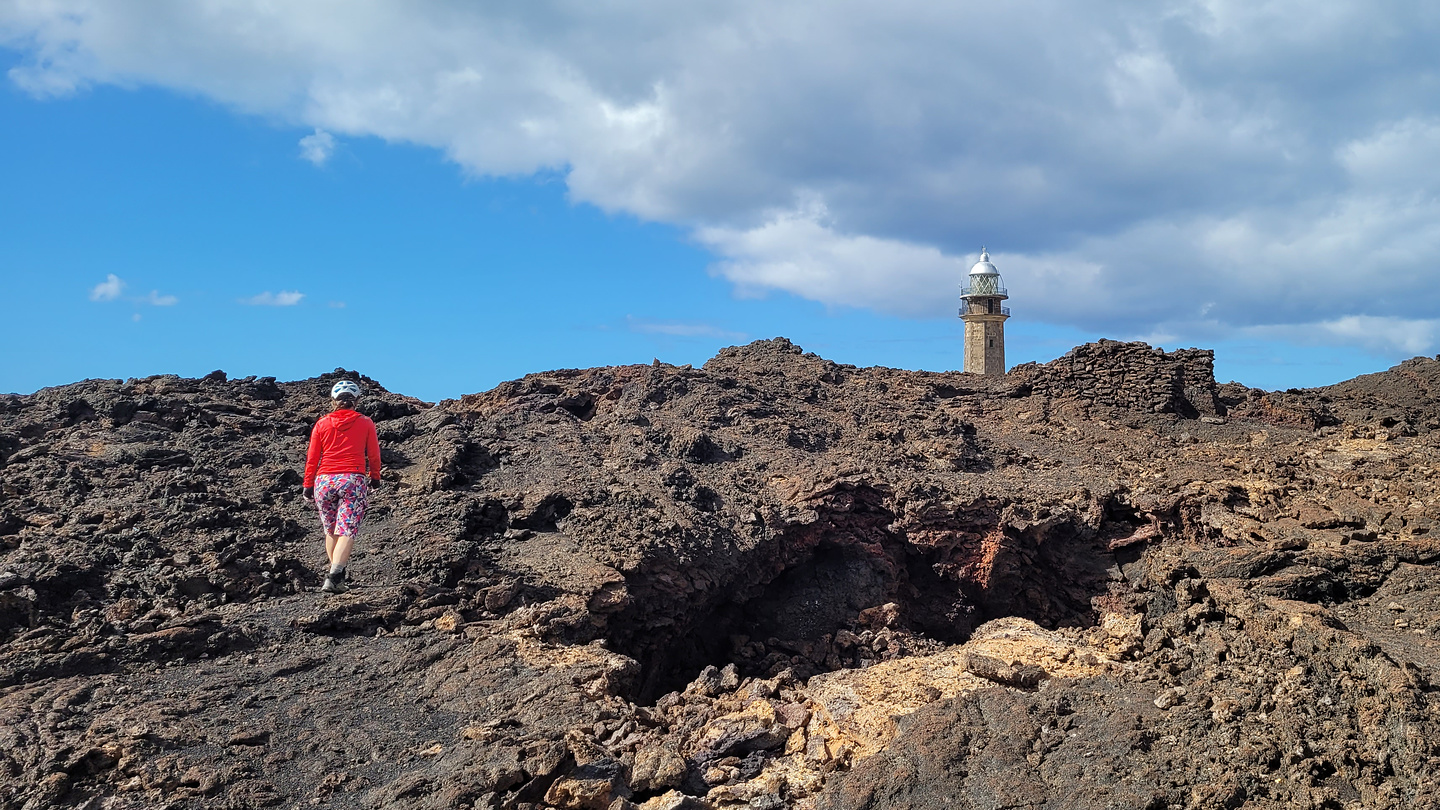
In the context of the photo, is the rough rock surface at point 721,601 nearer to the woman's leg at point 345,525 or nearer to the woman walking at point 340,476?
→ the woman's leg at point 345,525

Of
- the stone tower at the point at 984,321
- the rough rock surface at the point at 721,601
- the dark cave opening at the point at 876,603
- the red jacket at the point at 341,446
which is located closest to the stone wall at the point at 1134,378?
the rough rock surface at the point at 721,601

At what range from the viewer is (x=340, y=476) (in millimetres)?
7141

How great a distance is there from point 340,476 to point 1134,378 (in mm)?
10611

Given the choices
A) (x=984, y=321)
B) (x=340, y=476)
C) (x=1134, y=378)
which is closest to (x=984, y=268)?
(x=984, y=321)

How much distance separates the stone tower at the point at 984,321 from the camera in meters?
29.3

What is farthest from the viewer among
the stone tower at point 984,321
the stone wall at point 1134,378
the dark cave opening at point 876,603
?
the stone tower at point 984,321

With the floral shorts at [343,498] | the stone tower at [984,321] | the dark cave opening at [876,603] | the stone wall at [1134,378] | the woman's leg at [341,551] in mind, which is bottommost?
the dark cave opening at [876,603]

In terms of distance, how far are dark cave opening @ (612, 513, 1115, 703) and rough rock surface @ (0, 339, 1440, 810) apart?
0.04 meters

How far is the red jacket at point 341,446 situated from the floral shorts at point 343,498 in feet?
0.23

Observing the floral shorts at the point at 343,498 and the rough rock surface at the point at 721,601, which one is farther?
the floral shorts at the point at 343,498

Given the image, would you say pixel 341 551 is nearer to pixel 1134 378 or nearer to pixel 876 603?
pixel 876 603

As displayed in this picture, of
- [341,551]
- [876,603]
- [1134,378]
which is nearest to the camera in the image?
[341,551]

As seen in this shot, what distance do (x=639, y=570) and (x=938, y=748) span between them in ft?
10.2

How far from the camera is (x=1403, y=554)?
314 inches
